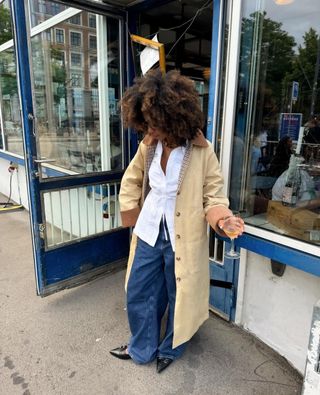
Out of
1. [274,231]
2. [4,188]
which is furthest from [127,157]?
[4,188]

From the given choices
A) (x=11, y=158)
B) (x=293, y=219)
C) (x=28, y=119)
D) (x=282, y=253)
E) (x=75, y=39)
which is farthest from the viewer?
(x=11, y=158)

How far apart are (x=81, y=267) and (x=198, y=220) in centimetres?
145

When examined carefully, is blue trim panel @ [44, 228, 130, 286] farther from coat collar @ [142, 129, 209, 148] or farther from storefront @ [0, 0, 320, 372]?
coat collar @ [142, 129, 209, 148]

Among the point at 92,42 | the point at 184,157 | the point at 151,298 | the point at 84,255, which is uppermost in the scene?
the point at 92,42

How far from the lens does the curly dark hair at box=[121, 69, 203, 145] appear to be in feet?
4.67

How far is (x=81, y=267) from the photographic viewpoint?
2689 mm

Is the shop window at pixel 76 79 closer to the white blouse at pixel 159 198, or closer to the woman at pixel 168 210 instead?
the woman at pixel 168 210

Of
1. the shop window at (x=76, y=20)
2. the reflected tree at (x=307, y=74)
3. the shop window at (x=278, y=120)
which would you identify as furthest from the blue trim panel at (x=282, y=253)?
the shop window at (x=76, y=20)

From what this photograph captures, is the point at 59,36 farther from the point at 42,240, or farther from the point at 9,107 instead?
the point at 9,107

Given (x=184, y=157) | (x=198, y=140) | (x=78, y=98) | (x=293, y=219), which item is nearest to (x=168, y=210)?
(x=184, y=157)

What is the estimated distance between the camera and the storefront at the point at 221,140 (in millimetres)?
1857

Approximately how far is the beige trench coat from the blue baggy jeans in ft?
0.37

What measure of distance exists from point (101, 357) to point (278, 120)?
1899mm

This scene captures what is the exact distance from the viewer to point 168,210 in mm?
1666
